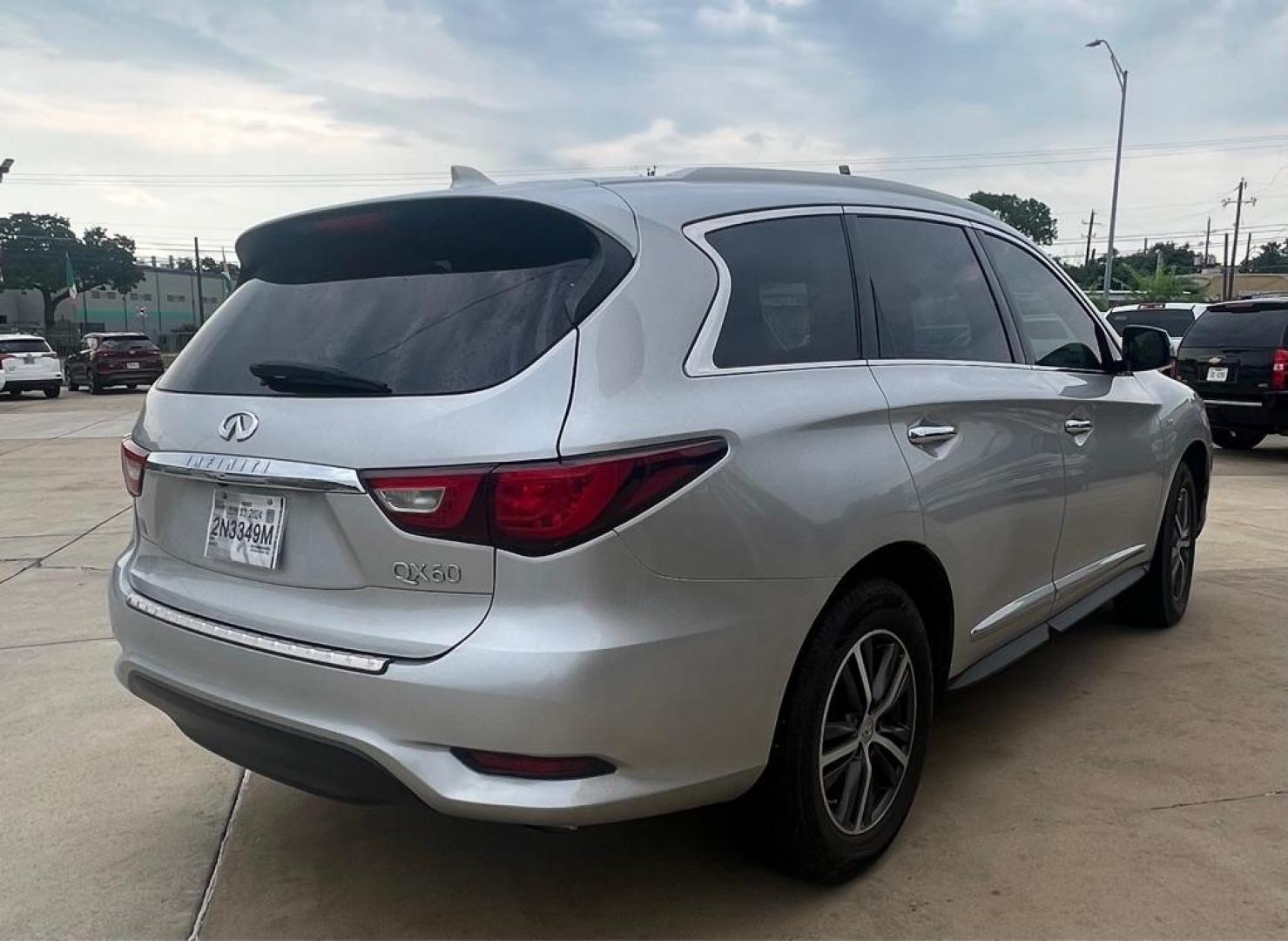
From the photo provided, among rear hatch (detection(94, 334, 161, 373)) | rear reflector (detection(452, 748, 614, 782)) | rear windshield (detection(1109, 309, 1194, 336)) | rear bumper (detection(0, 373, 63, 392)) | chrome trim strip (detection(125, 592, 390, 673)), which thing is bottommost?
rear bumper (detection(0, 373, 63, 392))

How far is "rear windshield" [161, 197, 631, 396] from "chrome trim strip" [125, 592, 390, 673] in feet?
1.78

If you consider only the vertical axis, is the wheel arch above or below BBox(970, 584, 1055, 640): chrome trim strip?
above

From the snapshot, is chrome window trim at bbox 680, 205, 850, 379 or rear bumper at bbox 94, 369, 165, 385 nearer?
chrome window trim at bbox 680, 205, 850, 379

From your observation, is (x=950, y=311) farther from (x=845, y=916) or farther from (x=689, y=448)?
(x=845, y=916)

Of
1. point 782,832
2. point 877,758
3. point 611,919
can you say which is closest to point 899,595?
point 877,758

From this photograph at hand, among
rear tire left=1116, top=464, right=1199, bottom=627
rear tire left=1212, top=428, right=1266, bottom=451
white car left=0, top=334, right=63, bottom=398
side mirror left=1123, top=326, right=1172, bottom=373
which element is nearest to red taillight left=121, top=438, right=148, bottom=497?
side mirror left=1123, top=326, right=1172, bottom=373

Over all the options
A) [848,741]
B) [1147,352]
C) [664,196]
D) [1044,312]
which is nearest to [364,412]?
[664,196]

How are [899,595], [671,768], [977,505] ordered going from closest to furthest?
1. [671,768]
2. [899,595]
3. [977,505]

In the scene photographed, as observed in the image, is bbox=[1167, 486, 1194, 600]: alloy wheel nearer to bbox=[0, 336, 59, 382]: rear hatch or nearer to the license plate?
the license plate

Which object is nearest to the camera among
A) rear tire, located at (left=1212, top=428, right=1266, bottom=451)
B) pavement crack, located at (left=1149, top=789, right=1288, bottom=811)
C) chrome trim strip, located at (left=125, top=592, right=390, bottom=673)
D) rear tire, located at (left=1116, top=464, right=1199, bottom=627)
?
chrome trim strip, located at (left=125, top=592, right=390, bottom=673)

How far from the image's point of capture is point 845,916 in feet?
8.54

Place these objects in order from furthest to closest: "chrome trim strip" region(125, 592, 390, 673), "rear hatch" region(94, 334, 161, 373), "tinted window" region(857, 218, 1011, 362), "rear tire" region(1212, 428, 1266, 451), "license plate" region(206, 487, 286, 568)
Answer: "rear hatch" region(94, 334, 161, 373)
"rear tire" region(1212, 428, 1266, 451)
"tinted window" region(857, 218, 1011, 362)
"license plate" region(206, 487, 286, 568)
"chrome trim strip" region(125, 592, 390, 673)

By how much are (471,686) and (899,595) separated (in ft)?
3.98

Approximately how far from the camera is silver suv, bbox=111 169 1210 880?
6.87ft
